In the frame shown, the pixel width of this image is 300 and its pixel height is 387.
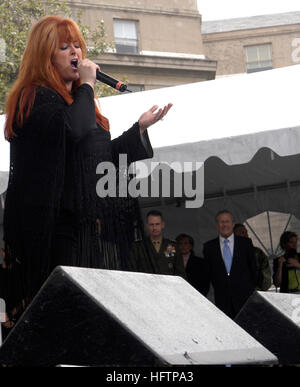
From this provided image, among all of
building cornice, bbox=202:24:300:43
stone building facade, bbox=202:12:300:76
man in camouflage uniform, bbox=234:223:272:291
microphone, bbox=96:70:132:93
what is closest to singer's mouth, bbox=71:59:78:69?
microphone, bbox=96:70:132:93

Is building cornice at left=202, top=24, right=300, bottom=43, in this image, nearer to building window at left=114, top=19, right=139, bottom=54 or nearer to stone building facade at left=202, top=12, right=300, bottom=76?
stone building facade at left=202, top=12, right=300, bottom=76

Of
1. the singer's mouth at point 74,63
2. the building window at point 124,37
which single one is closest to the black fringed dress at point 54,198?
the singer's mouth at point 74,63

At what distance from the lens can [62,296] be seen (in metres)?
1.84

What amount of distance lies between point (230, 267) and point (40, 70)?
15.5ft

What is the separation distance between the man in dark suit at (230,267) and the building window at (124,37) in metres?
25.4

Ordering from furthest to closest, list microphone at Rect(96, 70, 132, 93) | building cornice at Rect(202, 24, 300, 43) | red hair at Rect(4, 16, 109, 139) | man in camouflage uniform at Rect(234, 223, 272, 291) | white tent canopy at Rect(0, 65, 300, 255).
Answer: building cornice at Rect(202, 24, 300, 43) → man in camouflage uniform at Rect(234, 223, 272, 291) → white tent canopy at Rect(0, 65, 300, 255) → microphone at Rect(96, 70, 132, 93) → red hair at Rect(4, 16, 109, 139)

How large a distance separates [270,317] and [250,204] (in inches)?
303

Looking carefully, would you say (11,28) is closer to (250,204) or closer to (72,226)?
(250,204)

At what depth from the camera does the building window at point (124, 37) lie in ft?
106

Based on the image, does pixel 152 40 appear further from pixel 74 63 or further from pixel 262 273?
pixel 74 63

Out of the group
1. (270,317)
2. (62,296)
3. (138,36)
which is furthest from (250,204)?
(138,36)

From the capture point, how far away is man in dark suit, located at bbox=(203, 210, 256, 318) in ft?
23.9

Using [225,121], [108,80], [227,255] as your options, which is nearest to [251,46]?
[227,255]

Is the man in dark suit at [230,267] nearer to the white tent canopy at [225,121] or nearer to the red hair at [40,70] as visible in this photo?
the white tent canopy at [225,121]
